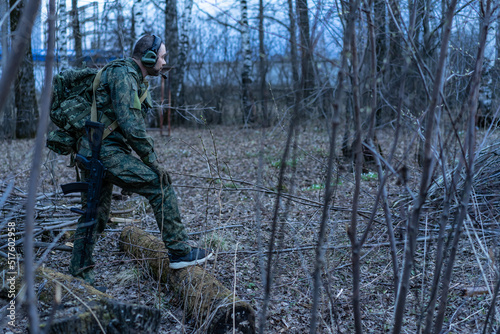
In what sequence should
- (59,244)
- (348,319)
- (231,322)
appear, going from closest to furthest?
(231,322) → (348,319) → (59,244)

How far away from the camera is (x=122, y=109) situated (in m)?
3.07

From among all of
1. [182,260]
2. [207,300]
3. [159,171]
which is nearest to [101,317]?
[207,300]

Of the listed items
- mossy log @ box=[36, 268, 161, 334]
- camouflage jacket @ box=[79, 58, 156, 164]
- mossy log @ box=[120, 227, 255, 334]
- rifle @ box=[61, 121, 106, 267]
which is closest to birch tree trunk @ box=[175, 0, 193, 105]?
camouflage jacket @ box=[79, 58, 156, 164]

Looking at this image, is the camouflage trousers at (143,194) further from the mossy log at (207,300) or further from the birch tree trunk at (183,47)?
the birch tree trunk at (183,47)

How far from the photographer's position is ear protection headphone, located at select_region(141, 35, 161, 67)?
3268 mm

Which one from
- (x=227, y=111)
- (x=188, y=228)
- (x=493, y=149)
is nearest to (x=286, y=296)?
(x=188, y=228)

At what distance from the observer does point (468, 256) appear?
12.4 ft

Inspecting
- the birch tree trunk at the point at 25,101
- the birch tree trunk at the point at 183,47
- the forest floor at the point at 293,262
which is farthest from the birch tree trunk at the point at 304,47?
the birch tree trunk at the point at 183,47

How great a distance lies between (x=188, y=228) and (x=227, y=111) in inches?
513

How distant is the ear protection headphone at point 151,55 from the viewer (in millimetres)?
3268

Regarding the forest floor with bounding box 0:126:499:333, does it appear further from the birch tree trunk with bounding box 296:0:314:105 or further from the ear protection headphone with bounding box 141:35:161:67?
the ear protection headphone with bounding box 141:35:161:67

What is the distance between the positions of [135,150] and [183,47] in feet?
43.2

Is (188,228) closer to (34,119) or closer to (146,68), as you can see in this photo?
(146,68)

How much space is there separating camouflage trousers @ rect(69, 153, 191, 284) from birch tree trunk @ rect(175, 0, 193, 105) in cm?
1245
